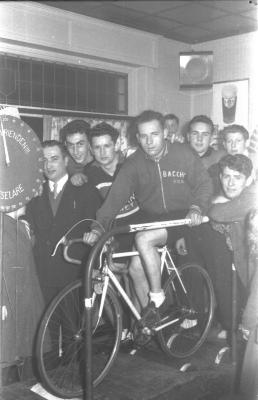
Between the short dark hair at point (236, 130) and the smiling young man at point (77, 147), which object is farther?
the smiling young man at point (77, 147)

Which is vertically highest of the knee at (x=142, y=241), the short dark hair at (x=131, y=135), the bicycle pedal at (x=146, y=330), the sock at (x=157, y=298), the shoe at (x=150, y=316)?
the short dark hair at (x=131, y=135)

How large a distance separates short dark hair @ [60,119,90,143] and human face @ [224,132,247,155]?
1.18m

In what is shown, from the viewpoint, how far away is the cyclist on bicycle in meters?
3.08

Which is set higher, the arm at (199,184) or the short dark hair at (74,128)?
the short dark hair at (74,128)

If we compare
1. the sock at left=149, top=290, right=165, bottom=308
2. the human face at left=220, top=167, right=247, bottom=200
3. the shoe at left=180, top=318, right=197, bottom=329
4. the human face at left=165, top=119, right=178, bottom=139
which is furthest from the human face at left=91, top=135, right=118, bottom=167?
the shoe at left=180, top=318, right=197, bottom=329

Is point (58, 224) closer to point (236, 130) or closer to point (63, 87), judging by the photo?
point (236, 130)

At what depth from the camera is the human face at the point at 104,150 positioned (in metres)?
3.60

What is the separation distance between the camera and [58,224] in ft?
11.4

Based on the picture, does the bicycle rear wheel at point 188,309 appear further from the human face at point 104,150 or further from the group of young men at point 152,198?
the human face at point 104,150

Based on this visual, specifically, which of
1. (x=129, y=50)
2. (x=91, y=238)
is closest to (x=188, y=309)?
(x=91, y=238)

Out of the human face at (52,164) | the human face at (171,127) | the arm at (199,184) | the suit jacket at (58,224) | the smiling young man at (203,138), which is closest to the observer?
the arm at (199,184)

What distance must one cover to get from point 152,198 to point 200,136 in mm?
818

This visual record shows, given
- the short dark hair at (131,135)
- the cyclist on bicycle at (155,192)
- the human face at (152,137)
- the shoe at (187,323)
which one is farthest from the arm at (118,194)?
the short dark hair at (131,135)

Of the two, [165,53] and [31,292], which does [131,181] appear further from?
[165,53]
